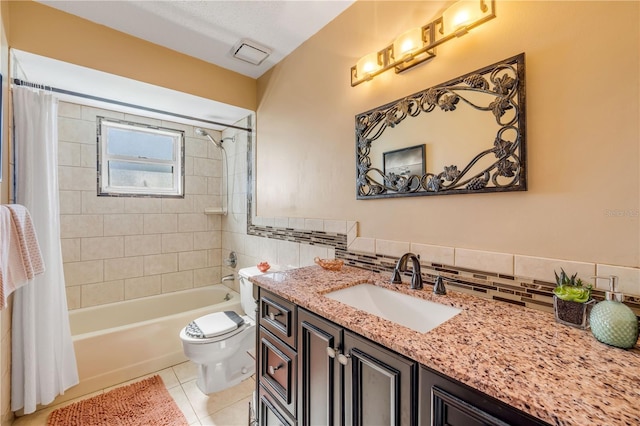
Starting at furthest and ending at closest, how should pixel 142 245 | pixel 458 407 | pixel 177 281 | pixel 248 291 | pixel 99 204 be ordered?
1. pixel 177 281
2. pixel 142 245
3. pixel 99 204
4. pixel 248 291
5. pixel 458 407

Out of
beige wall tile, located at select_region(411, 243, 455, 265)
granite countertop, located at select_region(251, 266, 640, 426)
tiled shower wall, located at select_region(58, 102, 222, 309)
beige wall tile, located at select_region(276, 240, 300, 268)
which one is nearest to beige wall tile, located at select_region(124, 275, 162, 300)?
tiled shower wall, located at select_region(58, 102, 222, 309)

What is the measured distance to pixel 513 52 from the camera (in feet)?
3.37

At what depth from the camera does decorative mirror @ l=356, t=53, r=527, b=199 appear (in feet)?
3.34

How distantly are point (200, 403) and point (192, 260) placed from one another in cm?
161

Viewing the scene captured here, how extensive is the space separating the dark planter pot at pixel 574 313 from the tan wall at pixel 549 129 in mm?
171

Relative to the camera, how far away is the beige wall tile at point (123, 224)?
2596 millimetres

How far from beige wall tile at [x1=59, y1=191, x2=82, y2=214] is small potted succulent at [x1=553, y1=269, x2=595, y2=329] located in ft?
11.2

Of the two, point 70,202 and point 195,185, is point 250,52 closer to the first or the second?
point 195,185

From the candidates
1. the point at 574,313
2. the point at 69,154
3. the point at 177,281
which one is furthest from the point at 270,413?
the point at 69,154

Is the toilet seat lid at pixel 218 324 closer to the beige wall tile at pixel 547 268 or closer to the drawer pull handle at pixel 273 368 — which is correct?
the drawer pull handle at pixel 273 368

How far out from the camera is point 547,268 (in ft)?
3.09

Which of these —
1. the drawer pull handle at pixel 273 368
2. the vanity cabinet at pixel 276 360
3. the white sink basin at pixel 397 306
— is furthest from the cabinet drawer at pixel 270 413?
the white sink basin at pixel 397 306

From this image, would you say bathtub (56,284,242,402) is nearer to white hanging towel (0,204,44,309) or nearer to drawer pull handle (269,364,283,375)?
white hanging towel (0,204,44,309)

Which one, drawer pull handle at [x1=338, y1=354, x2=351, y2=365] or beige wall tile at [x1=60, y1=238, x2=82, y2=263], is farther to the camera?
beige wall tile at [x1=60, y1=238, x2=82, y2=263]
